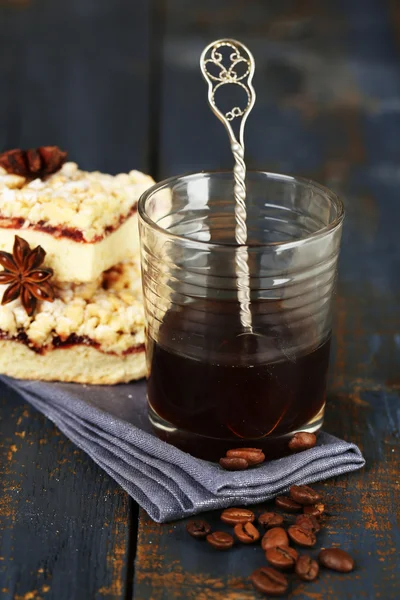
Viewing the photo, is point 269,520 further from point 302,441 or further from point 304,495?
point 302,441

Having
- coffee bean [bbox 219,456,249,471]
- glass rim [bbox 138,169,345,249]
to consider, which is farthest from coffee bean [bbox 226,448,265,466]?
glass rim [bbox 138,169,345,249]

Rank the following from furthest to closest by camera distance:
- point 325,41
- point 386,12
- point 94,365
→ point 386,12
point 325,41
point 94,365

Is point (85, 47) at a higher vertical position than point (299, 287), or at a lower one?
lower

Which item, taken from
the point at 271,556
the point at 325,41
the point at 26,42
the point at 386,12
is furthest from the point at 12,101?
the point at 271,556

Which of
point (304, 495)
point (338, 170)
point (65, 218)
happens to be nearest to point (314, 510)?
point (304, 495)

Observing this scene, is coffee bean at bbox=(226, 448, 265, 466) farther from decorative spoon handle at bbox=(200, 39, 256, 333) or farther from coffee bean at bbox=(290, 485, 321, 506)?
decorative spoon handle at bbox=(200, 39, 256, 333)

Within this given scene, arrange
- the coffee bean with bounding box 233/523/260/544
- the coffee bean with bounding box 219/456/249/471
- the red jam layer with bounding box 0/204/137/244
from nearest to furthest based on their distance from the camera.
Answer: the coffee bean with bounding box 233/523/260/544 → the coffee bean with bounding box 219/456/249/471 → the red jam layer with bounding box 0/204/137/244

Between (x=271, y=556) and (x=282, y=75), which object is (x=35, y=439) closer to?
(x=271, y=556)

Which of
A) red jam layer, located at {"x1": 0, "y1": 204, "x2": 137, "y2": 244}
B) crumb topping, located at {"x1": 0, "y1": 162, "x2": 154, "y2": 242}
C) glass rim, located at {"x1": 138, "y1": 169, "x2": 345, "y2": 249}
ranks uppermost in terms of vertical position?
glass rim, located at {"x1": 138, "y1": 169, "x2": 345, "y2": 249}
